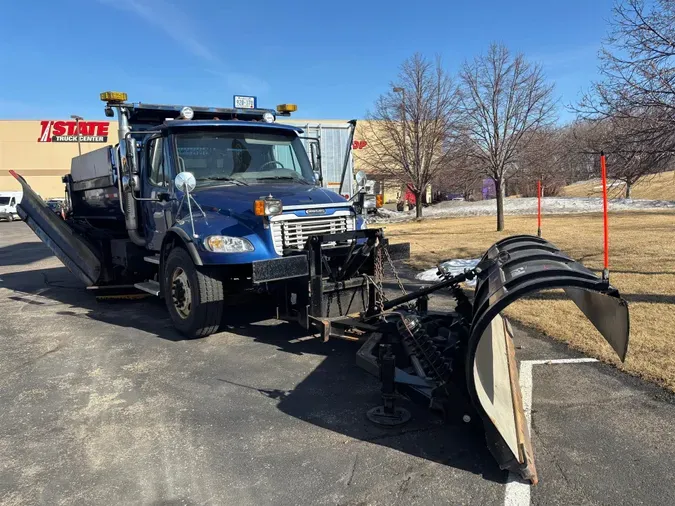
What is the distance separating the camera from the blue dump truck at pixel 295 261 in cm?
327

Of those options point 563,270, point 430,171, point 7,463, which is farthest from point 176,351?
point 430,171

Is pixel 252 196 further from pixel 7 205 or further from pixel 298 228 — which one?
pixel 7 205

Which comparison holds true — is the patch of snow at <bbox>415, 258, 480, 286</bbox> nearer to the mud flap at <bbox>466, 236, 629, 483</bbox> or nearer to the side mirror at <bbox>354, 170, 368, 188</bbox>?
the side mirror at <bbox>354, 170, 368, 188</bbox>

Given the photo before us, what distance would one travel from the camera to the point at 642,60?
7.61 m

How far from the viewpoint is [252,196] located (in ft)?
19.0

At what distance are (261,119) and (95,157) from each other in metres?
2.88

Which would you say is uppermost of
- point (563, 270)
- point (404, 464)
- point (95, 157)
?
point (95, 157)

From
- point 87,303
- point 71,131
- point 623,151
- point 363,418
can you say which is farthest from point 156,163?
point 71,131

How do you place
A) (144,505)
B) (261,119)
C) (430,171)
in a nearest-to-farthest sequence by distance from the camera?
(144,505) < (261,119) < (430,171)

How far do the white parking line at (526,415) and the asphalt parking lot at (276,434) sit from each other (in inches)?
1.1

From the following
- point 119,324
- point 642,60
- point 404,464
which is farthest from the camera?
point 642,60

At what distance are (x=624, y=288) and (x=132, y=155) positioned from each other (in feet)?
24.2

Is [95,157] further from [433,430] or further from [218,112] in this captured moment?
[433,430]

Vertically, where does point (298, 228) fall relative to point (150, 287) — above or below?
above
